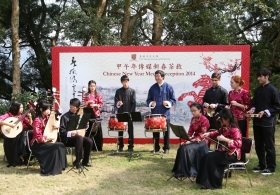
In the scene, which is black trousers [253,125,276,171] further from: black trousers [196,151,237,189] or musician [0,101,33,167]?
musician [0,101,33,167]

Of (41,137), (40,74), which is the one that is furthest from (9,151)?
(40,74)

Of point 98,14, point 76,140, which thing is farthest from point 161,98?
point 98,14

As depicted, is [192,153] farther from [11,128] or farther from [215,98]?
[11,128]

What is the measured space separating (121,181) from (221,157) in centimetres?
155

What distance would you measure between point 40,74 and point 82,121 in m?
8.72

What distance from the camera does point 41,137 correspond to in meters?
6.06

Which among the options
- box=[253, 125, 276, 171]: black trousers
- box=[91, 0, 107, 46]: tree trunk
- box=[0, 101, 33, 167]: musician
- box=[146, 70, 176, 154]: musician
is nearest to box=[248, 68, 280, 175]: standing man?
box=[253, 125, 276, 171]: black trousers

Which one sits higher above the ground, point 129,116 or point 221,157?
point 129,116

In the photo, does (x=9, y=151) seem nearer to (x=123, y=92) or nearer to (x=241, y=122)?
(x=123, y=92)

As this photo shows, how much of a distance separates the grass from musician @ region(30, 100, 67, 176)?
0.17 m

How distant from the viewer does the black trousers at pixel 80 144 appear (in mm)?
6254

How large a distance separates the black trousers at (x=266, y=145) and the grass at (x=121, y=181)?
221 millimetres

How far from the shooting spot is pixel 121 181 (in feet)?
18.4

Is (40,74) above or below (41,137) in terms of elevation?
above
